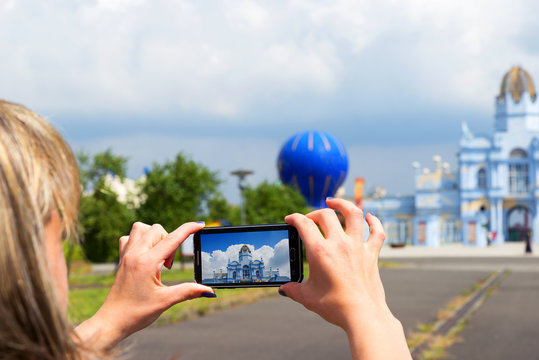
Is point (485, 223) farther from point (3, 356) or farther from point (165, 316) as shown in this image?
point (3, 356)

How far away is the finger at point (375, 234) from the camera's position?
150 cm

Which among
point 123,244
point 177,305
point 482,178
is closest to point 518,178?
point 482,178

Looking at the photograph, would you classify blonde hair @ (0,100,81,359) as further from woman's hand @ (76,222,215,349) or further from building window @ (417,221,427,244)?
building window @ (417,221,427,244)

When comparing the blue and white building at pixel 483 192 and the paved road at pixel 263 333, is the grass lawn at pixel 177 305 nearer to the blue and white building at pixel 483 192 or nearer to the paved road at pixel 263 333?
the paved road at pixel 263 333

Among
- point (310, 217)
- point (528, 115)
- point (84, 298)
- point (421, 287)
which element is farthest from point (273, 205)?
point (528, 115)

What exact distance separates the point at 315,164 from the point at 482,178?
3484cm

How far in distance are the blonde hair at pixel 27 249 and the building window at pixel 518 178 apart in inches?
2858

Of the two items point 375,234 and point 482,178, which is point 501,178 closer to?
point 482,178

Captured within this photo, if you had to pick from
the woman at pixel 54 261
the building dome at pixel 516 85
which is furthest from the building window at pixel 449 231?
the woman at pixel 54 261

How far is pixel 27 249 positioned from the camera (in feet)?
3.25

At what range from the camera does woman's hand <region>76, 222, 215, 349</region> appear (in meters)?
1.63

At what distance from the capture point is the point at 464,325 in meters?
12.8

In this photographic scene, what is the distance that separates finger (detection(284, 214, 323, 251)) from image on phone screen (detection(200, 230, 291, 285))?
0.40 metres

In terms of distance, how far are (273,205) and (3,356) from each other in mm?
32935
